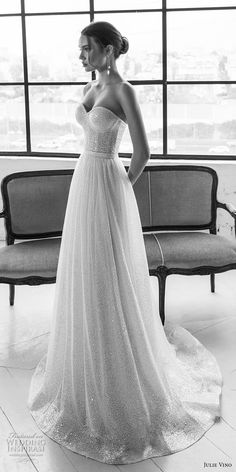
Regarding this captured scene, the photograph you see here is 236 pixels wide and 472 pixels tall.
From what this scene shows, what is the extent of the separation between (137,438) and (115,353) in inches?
13.8

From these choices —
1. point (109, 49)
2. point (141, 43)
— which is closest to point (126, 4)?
point (141, 43)

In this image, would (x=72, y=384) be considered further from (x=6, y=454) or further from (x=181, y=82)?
(x=181, y=82)

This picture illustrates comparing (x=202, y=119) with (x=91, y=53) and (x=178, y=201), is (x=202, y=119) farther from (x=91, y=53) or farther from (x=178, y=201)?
(x=91, y=53)

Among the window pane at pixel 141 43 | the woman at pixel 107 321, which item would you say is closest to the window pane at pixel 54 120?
the window pane at pixel 141 43

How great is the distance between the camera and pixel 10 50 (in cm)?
559

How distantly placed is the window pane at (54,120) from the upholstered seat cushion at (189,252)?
2.03m

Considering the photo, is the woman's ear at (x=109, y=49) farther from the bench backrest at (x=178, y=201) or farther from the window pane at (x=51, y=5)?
the window pane at (x=51, y=5)

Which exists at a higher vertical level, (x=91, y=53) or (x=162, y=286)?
(x=91, y=53)

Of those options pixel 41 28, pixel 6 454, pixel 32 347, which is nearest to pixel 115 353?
pixel 6 454

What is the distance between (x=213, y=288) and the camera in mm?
4418

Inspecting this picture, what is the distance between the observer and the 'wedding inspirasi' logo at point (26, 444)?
2439 millimetres

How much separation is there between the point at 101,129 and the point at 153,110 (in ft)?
9.41

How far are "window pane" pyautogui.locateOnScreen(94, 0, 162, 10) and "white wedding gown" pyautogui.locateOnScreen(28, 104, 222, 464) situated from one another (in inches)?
112

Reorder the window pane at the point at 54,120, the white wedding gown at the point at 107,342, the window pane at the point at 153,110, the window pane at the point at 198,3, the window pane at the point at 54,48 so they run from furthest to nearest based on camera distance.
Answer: the window pane at the point at 54,120 < the window pane at the point at 54,48 < the window pane at the point at 153,110 < the window pane at the point at 198,3 < the white wedding gown at the point at 107,342
